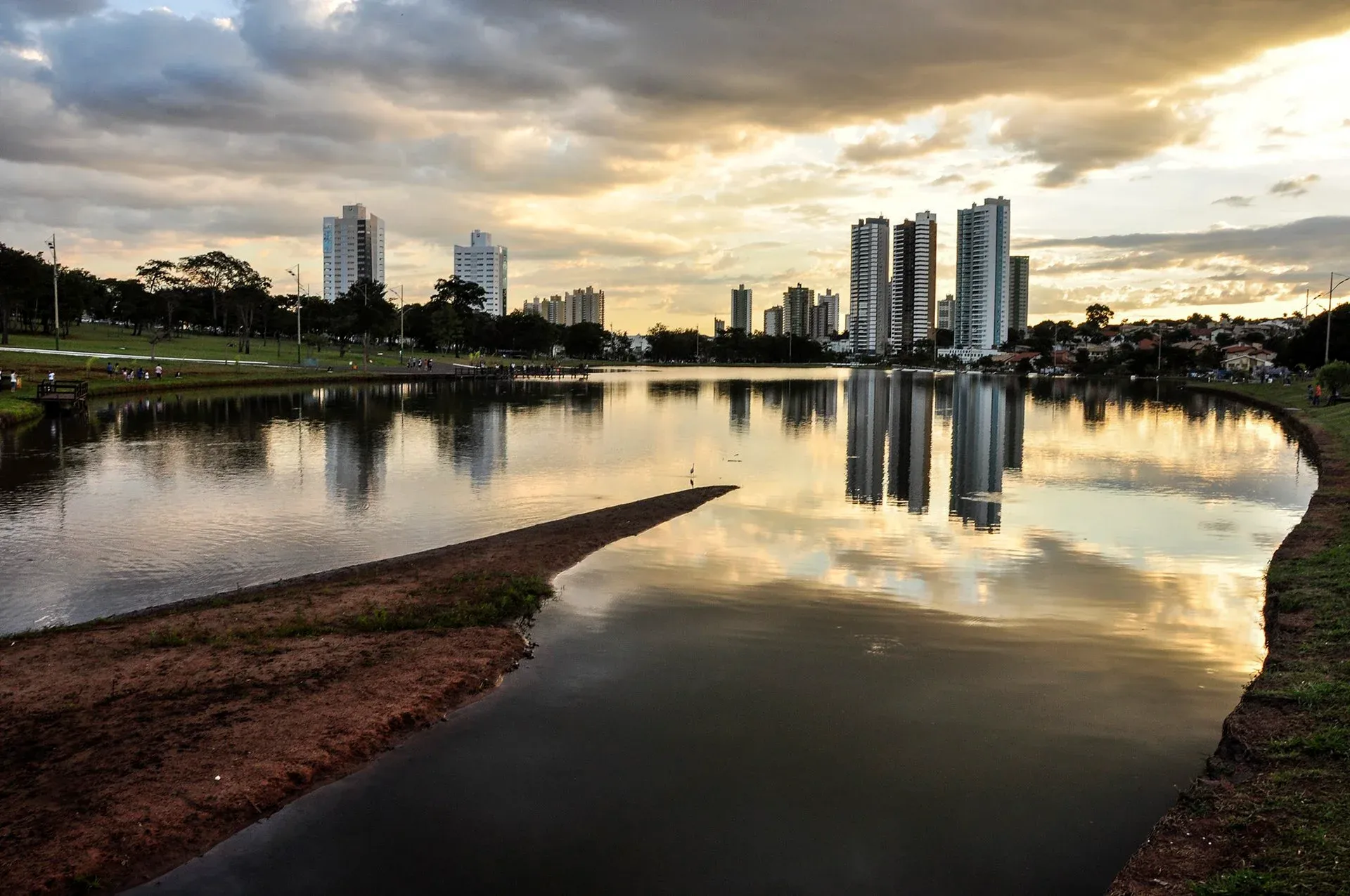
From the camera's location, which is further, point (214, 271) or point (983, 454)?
point (214, 271)

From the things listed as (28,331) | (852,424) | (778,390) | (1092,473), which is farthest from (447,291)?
(1092,473)

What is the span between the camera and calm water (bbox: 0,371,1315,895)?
7.23 metres

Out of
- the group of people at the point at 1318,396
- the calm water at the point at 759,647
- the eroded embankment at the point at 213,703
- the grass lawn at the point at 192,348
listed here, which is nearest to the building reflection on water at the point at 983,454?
the calm water at the point at 759,647

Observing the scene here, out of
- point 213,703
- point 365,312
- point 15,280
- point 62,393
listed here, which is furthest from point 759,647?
point 365,312

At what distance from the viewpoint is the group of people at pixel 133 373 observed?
60.8 metres

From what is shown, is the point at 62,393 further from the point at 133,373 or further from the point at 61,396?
the point at 133,373

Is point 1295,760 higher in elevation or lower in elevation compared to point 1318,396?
lower

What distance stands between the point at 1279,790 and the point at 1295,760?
0.71 metres

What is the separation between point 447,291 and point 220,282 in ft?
195

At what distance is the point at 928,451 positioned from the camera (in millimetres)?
35781

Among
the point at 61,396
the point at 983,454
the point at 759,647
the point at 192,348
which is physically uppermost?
the point at 192,348

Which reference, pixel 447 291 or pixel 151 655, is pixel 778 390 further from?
pixel 447 291

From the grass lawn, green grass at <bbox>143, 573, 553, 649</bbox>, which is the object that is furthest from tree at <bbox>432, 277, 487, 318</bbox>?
green grass at <bbox>143, 573, 553, 649</bbox>

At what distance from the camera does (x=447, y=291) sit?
516 feet
